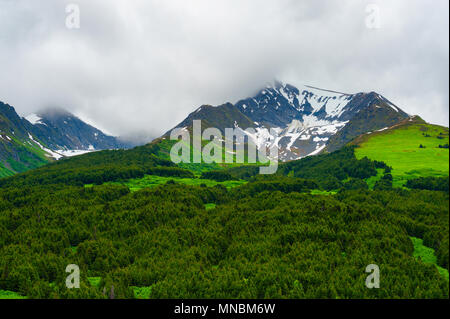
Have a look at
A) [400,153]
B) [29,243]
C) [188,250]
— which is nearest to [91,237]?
[29,243]

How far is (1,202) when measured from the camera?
112 m

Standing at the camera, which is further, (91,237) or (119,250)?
(91,237)

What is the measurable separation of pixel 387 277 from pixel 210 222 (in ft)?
174

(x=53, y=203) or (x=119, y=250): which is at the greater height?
(x=53, y=203)

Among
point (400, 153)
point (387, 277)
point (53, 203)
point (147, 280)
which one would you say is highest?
point (400, 153)

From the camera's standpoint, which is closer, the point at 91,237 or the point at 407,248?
the point at 407,248

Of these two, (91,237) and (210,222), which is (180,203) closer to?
(210,222)
